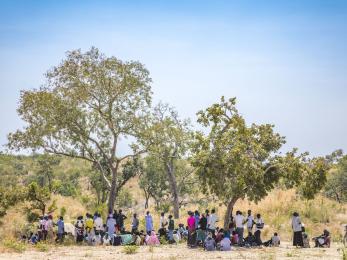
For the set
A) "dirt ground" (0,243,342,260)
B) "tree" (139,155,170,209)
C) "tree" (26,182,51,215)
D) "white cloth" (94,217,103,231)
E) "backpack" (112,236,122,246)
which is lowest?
"dirt ground" (0,243,342,260)

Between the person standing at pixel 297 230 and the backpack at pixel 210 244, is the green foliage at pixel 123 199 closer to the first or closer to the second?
the person standing at pixel 297 230

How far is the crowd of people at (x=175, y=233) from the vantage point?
990 inches

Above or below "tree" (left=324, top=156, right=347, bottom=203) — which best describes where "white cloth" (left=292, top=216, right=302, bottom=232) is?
below

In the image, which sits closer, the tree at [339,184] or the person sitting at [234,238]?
the person sitting at [234,238]

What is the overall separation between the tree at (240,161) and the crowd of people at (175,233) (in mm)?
1536

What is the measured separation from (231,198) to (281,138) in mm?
4165

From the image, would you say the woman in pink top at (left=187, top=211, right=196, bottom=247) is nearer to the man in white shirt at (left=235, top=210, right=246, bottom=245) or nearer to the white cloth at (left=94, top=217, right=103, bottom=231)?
the man in white shirt at (left=235, top=210, right=246, bottom=245)

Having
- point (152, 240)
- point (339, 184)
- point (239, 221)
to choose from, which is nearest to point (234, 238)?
point (239, 221)

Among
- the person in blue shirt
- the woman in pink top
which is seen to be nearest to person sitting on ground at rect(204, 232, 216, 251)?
the woman in pink top

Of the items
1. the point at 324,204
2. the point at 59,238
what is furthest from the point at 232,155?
the point at 324,204

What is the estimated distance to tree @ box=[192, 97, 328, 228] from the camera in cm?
2506

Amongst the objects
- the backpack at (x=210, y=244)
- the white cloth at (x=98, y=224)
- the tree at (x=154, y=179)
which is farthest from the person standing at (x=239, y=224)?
the tree at (x=154, y=179)

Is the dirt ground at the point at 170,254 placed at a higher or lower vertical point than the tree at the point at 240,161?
lower

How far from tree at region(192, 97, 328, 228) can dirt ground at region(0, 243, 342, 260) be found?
11.2 ft
